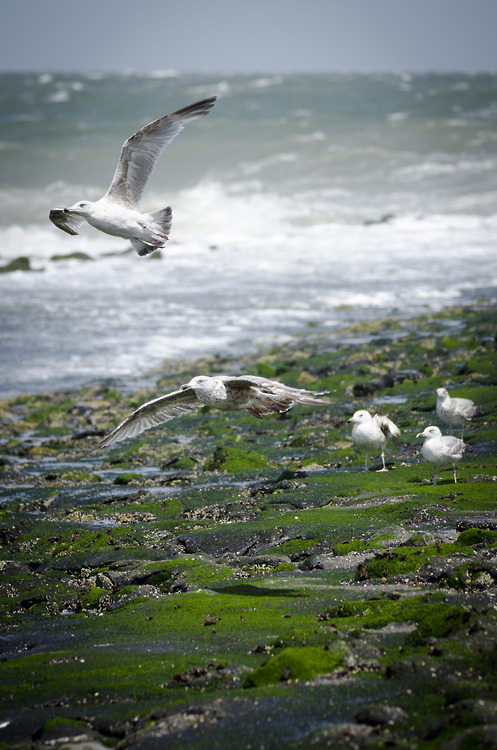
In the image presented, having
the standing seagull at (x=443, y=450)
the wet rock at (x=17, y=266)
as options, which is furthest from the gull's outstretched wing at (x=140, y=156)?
the wet rock at (x=17, y=266)

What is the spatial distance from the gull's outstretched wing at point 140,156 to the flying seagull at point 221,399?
3.23 metres

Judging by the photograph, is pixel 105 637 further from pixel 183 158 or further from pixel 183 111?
pixel 183 158

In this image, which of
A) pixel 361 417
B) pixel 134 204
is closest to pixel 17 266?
pixel 134 204

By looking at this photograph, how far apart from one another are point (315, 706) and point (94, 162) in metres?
49.8

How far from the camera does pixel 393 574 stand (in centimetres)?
686

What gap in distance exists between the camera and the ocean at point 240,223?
23.0 m

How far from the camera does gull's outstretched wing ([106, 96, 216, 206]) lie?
1021 cm

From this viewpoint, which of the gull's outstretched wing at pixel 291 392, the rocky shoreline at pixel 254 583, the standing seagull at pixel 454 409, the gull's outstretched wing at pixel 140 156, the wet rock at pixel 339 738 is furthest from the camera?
the standing seagull at pixel 454 409

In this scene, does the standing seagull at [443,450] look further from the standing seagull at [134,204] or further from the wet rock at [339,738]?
the wet rock at [339,738]

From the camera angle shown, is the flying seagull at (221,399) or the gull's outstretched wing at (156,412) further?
the gull's outstretched wing at (156,412)

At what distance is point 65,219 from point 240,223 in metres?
31.4

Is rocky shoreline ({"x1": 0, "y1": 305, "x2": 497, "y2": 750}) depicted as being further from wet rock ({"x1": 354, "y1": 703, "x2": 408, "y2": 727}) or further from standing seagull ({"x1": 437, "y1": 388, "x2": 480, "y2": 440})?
standing seagull ({"x1": 437, "y1": 388, "x2": 480, "y2": 440})

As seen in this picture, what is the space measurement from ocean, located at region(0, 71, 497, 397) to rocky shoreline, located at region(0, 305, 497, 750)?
7.04 m

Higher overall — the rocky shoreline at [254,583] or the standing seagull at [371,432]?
the standing seagull at [371,432]
